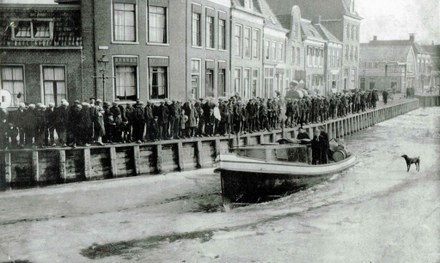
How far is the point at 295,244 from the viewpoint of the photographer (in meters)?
11.4

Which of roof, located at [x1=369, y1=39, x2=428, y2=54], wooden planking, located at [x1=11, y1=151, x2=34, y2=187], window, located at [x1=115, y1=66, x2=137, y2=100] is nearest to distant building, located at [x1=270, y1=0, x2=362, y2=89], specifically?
roof, located at [x1=369, y1=39, x2=428, y2=54]

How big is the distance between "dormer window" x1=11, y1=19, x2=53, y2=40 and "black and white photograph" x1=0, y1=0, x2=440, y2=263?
5cm

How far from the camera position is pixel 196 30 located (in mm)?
26781

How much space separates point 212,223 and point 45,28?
1403 centimetres

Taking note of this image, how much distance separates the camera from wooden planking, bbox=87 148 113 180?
1766 cm

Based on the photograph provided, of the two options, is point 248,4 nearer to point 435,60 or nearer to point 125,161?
point 125,161

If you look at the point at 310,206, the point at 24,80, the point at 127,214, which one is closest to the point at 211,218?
the point at 127,214

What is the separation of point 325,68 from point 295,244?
139 ft

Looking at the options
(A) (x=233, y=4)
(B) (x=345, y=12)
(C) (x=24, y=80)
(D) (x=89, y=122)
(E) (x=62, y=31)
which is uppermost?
(B) (x=345, y=12)

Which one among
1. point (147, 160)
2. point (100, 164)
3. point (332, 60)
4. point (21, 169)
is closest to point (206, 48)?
point (147, 160)

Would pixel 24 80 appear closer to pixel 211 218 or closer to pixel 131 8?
pixel 131 8

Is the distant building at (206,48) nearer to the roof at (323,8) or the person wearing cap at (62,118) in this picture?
the person wearing cap at (62,118)

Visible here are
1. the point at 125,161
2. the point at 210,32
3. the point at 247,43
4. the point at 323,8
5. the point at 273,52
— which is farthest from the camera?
the point at 323,8

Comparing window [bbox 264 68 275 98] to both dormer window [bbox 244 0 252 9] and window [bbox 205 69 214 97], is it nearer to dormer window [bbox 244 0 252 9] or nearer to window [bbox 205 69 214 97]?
dormer window [bbox 244 0 252 9]
